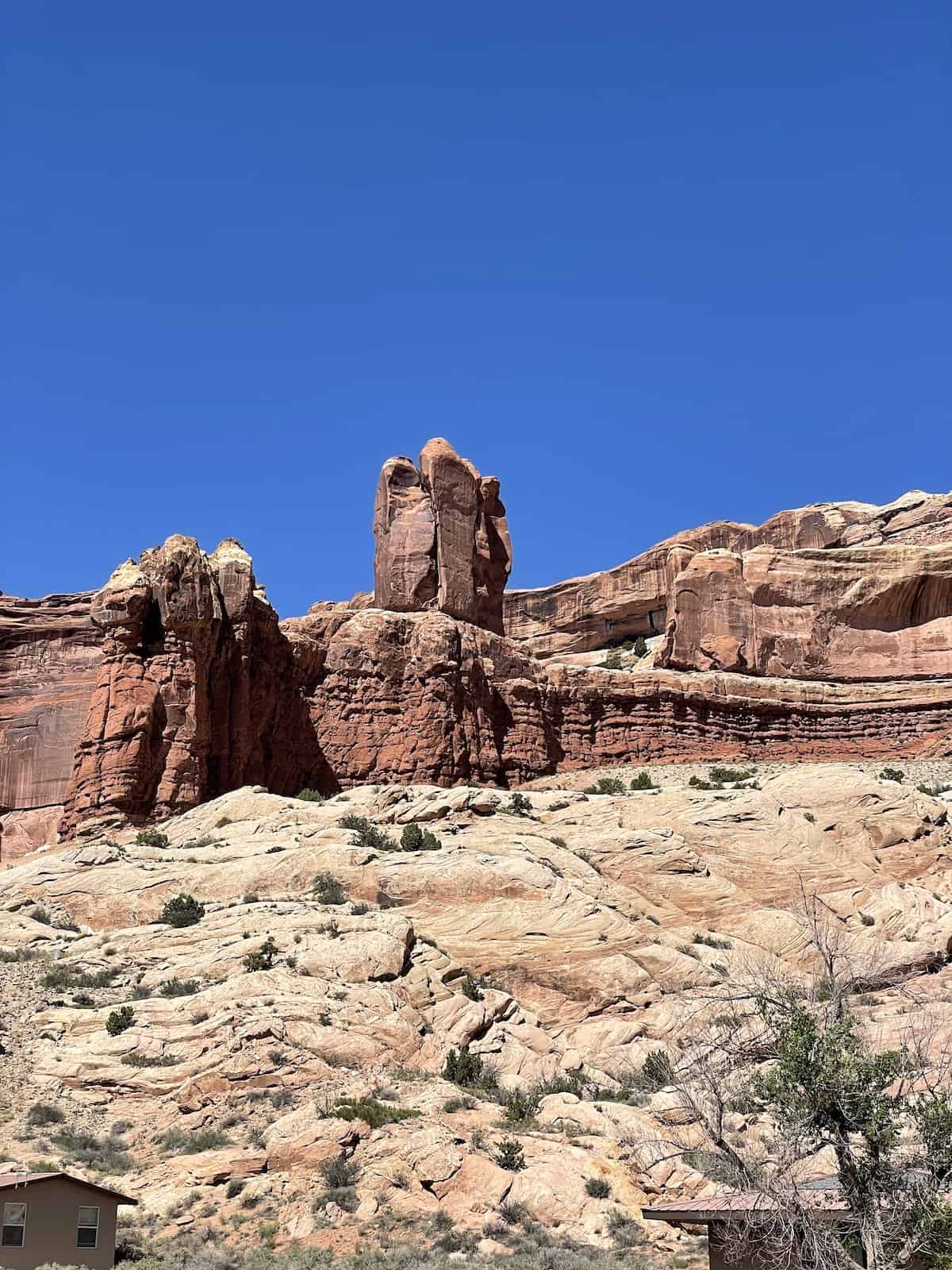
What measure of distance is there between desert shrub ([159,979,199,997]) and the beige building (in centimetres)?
984

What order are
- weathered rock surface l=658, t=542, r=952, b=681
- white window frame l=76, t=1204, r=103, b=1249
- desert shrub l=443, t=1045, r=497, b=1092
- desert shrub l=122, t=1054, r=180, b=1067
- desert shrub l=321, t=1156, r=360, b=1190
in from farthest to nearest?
weathered rock surface l=658, t=542, r=952, b=681, desert shrub l=443, t=1045, r=497, b=1092, desert shrub l=122, t=1054, r=180, b=1067, desert shrub l=321, t=1156, r=360, b=1190, white window frame l=76, t=1204, r=103, b=1249

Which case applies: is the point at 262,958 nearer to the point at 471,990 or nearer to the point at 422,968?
the point at 422,968

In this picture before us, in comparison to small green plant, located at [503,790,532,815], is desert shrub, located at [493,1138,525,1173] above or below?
below

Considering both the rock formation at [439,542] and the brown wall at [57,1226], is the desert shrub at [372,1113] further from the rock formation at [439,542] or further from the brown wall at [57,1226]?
the rock formation at [439,542]

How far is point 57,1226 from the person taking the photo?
21.7m

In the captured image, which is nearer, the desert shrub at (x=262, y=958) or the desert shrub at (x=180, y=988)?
the desert shrub at (x=180, y=988)

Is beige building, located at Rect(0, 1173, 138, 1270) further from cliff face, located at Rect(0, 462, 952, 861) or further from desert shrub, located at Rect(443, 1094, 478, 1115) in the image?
cliff face, located at Rect(0, 462, 952, 861)

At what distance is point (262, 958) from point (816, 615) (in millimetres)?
39245

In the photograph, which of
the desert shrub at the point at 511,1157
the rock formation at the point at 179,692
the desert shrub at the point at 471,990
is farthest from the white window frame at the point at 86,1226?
the rock formation at the point at 179,692

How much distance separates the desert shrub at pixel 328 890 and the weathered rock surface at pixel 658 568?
57953 mm

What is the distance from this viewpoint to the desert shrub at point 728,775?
51625 millimetres

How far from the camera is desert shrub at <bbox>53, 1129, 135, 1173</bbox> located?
1019 inches

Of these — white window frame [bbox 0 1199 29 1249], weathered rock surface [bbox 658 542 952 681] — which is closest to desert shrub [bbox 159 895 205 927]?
white window frame [bbox 0 1199 29 1249]

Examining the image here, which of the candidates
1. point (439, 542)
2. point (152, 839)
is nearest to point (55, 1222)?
point (152, 839)
